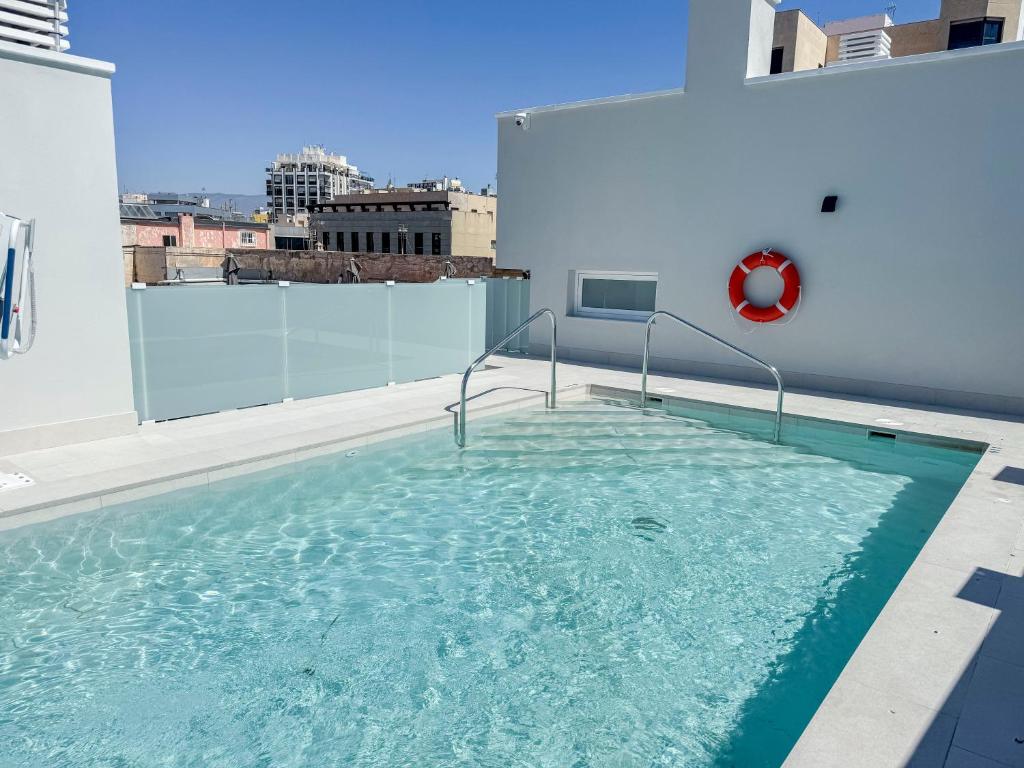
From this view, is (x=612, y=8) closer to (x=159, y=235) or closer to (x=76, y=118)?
(x=76, y=118)

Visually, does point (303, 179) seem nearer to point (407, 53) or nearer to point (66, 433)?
point (407, 53)

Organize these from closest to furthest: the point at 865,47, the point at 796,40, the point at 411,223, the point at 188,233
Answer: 1. the point at 865,47
2. the point at 796,40
3. the point at 188,233
4. the point at 411,223

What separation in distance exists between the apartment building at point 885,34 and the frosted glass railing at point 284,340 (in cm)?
841

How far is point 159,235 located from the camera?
43.8 m

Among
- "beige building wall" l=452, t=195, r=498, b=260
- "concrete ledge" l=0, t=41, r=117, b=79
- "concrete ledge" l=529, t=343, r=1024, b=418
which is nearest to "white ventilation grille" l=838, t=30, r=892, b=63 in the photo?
"concrete ledge" l=529, t=343, r=1024, b=418

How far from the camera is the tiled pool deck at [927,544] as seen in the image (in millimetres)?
2219

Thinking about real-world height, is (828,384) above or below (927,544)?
above

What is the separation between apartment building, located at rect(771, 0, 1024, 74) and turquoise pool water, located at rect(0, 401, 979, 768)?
9838 mm

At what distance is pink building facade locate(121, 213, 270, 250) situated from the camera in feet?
139

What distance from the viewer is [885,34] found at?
13000 mm

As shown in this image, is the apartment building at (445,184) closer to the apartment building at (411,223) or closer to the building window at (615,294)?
the apartment building at (411,223)

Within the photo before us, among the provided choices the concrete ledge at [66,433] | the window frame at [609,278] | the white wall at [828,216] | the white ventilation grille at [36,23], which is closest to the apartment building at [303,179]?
the window frame at [609,278]

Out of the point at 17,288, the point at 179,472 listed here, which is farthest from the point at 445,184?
the point at 179,472

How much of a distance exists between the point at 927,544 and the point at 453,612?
258 centimetres
